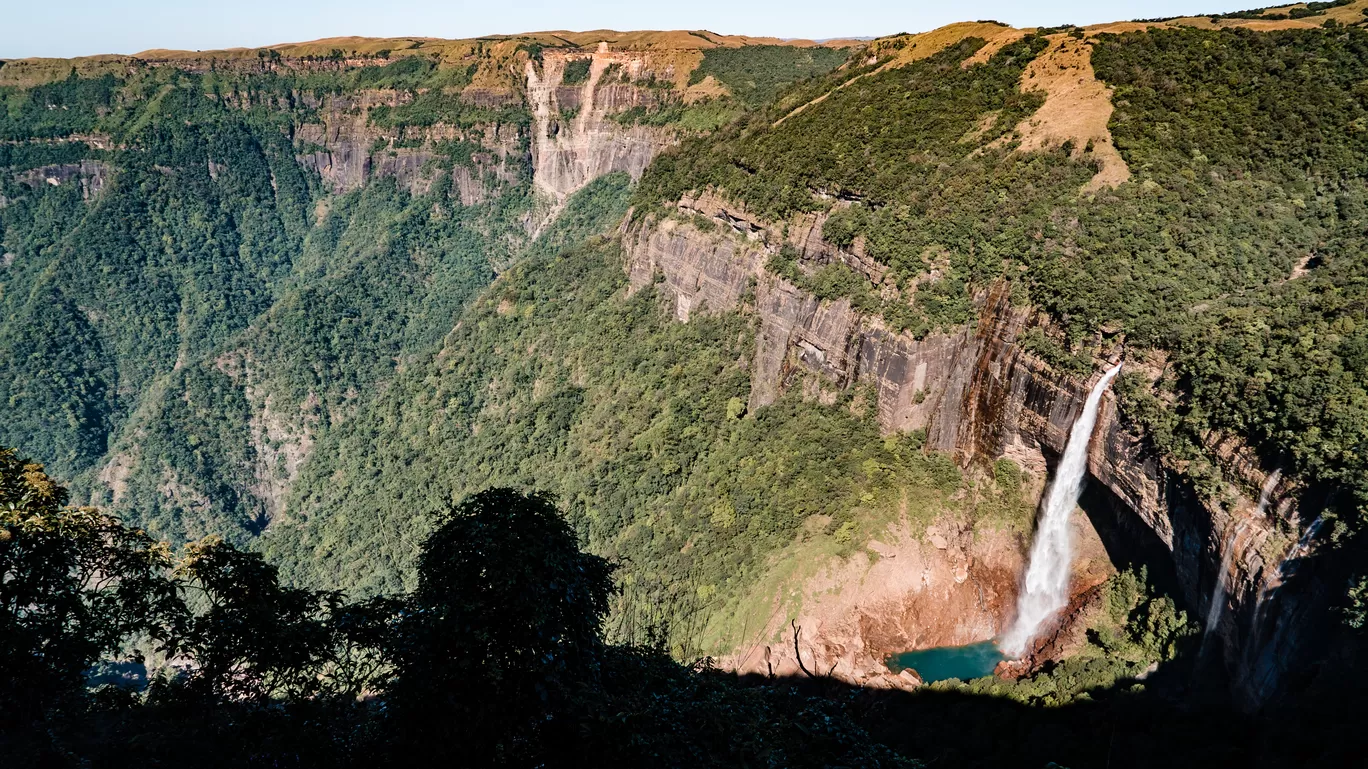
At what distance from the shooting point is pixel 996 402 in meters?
41.2

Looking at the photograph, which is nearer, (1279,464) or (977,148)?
(1279,464)

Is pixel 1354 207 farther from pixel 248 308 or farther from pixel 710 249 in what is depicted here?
pixel 248 308

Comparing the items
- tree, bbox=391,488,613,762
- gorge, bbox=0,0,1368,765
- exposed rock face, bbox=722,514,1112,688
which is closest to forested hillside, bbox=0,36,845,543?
gorge, bbox=0,0,1368,765

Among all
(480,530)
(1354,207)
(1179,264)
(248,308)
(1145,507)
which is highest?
(1354,207)

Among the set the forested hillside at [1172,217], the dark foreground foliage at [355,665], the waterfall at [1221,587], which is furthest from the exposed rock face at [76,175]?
the waterfall at [1221,587]

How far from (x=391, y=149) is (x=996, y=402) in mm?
122883

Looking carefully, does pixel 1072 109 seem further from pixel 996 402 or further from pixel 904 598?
pixel 904 598

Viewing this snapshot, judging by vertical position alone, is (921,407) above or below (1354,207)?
below

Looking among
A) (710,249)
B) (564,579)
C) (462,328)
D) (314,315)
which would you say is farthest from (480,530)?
(314,315)

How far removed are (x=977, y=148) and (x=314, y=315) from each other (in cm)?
8994

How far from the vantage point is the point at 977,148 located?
49500 millimetres

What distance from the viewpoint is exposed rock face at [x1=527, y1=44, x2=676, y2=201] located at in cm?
11388

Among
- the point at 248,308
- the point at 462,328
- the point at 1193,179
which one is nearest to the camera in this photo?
the point at 1193,179

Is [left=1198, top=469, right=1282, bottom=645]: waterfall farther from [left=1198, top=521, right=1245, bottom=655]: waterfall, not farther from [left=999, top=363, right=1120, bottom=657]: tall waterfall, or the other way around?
[left=999, top=363, right=1120, bottom=657]: tall waterfall
